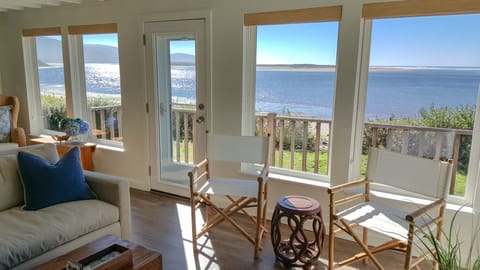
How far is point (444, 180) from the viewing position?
212cm

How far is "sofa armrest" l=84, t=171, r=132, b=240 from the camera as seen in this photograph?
240cm

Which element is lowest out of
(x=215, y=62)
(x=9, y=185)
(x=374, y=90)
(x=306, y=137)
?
(x=9, y=185)

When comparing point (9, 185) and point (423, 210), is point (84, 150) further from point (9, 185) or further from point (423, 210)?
point (423, 210)

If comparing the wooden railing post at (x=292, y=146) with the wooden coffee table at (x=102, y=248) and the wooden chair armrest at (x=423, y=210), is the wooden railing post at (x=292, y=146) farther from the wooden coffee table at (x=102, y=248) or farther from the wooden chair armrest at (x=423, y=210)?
the wooden coffee table at (x=102, y=248)

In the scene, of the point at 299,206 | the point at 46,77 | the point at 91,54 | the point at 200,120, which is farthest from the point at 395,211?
the point at 46,77

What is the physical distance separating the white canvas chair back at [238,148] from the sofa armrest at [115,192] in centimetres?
81

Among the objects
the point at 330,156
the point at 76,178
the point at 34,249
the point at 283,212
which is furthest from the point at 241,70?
the point at 34,249

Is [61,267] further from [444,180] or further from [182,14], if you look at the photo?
[182,14]

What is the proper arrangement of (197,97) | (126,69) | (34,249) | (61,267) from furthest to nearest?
(126,69) → (197,97) → (34,249) → (61,267)

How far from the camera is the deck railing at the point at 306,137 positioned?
102 inches

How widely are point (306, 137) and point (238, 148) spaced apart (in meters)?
0.73

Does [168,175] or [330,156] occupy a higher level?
[330,156]

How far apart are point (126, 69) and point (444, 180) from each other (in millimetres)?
3239

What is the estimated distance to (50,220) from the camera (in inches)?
81.0
